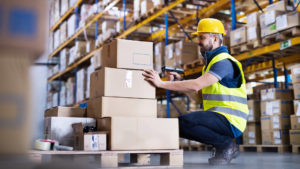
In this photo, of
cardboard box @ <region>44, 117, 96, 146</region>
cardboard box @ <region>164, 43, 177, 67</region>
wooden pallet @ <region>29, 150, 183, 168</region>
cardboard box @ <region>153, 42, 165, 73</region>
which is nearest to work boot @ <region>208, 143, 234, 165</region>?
wooden pallet @ <region>29, 150, 183, 168</region>

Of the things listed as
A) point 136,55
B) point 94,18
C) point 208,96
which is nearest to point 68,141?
point 136,55

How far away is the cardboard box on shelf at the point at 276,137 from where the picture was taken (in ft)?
20.1

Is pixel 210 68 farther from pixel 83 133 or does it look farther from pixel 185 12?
pixel 185 12

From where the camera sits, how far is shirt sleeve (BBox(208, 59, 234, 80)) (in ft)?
9.96

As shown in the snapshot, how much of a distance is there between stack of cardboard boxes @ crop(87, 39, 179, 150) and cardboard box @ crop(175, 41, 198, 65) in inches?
170

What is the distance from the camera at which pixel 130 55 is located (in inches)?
127

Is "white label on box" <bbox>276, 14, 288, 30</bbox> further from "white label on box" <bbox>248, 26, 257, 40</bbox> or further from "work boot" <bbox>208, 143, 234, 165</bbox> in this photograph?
Answer: "work boot" <bbox>208, 143, 234, 165</bbox>

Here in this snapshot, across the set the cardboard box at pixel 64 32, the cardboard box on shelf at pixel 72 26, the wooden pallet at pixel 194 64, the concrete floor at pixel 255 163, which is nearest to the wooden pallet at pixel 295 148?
the concrete floor at pixel 255 163

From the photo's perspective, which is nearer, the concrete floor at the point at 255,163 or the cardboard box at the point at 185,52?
the concrete floor at the point at 255,163

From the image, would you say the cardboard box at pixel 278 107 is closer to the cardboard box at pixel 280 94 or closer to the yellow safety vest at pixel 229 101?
the cardboard box at pixel 280 94

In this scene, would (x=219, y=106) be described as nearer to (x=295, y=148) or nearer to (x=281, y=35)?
(x=281, y=35)

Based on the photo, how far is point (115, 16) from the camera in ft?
34.3

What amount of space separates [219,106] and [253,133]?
155 inches

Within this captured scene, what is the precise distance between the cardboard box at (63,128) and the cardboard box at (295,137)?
3.81 meters
